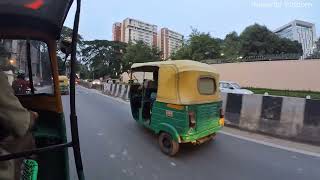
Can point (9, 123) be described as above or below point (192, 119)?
above

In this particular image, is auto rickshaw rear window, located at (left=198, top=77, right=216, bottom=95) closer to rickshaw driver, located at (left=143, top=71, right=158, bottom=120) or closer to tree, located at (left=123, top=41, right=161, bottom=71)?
rickshaw driver, located at (left=143, top=71, right=158, bottom=120)

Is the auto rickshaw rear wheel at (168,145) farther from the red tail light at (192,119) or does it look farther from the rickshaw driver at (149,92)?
the rickshaw driver at (149,92)

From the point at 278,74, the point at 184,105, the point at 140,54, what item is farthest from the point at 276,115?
the point at 140,54

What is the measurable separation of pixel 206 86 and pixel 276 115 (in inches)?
87.3

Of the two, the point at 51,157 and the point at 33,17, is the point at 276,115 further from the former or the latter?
the point at 33,17

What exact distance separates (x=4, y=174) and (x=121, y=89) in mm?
19553

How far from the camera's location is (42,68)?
3676 mm

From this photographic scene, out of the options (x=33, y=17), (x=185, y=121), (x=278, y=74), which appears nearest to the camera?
(x=33, y=17)

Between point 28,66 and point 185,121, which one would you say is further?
point 185,121

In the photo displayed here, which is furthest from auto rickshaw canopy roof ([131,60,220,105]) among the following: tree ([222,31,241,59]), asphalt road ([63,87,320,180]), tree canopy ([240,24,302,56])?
tree canopy ([240,24,302,56])

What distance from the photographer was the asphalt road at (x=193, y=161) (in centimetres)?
505

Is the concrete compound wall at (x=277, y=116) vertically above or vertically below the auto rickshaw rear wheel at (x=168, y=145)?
above

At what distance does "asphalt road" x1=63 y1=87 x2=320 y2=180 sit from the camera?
5047 mm

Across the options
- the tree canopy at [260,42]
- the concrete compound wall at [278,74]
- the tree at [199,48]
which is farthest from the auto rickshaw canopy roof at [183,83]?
the tree canopy at [260,42]
